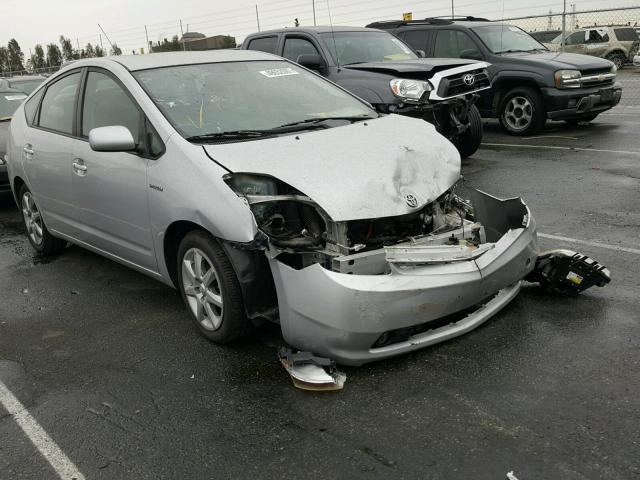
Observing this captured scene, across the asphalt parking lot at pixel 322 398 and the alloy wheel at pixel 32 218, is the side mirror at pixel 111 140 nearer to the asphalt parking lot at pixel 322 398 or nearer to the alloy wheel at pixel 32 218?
the asphalt parking lot at pixel 322 398

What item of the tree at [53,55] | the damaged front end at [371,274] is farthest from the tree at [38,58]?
the damaged front end at [371,274]

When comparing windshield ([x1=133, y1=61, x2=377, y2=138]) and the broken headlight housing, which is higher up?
windshield ([x1=133, y1=61, x2=377, y2=138])

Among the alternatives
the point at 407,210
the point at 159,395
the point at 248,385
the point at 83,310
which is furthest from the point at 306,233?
the point at 83,310

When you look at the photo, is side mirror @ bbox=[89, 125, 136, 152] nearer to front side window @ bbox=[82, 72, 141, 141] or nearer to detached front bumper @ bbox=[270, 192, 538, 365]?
front side window @ bbox=[82, 72, 141, 141]

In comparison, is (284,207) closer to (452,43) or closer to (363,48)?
(363,48)

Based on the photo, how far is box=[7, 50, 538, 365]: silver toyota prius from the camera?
11.3 ft

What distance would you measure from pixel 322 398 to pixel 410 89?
5507 mm

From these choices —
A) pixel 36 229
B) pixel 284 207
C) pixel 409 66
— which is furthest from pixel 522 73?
pixel 284 207

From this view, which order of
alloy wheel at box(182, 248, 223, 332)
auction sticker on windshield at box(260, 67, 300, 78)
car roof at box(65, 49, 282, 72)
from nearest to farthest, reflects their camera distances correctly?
alloy wheel at box(182, 248, 223, 332) → car roof at box(65, 49, 282, 72) → auction sticker on windshield at box(260, 67, 300, 78)

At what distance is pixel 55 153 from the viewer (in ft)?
17.2

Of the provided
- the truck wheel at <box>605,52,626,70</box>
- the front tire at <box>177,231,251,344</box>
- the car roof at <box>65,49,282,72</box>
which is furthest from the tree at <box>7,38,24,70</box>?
the front tire at <box>177,231,251,344</box>

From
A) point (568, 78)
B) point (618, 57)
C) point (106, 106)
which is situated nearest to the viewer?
point (106, 106)

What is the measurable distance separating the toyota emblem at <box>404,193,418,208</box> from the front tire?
102 centimetres

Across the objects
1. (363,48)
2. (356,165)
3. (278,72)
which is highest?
(278,72)
